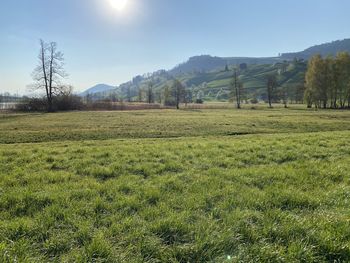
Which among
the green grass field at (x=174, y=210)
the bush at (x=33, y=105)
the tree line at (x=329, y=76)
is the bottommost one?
the green grass field at (x=174, y=210)

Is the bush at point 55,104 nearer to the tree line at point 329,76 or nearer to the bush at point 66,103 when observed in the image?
the bush at point 66,103

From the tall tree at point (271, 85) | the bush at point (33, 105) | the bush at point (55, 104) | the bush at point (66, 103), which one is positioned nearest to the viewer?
the bush at point (33, 105)

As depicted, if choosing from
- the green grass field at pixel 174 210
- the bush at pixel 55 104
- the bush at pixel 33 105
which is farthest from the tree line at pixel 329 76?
the bush at pixel 33 105

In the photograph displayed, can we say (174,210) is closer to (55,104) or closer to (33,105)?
(55,104)

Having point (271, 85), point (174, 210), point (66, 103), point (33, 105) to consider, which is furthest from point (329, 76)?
point (174, 210)

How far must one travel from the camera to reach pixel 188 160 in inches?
336

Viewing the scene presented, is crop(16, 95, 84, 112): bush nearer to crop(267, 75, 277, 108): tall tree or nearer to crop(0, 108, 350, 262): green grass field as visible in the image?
crop(0, 108, 350, 262): green grass field

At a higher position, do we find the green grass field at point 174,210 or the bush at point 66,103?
the bush at point 66,103

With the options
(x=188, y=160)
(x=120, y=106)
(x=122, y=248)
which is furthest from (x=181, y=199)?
(x=120, y=106)

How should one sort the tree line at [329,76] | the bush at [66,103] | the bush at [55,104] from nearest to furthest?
1. the bush at [55,104]
2. the bush at [66,103]
3. the tree line at [329,76]

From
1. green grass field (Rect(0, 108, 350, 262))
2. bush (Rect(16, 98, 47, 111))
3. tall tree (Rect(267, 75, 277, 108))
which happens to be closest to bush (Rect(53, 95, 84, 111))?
bush (Rect(16, 98, 47, 111))

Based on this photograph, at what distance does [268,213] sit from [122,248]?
2.67 meters

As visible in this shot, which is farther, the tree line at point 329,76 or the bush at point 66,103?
the tree line at point 329,76

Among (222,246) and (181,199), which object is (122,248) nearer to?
(222,246)
